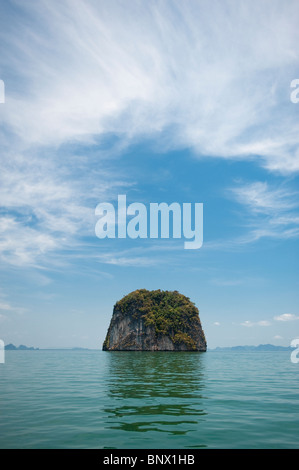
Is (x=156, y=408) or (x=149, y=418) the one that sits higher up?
(x=149, y=418)

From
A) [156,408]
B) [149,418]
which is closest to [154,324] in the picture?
[156,408]

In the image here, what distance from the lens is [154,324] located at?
140m

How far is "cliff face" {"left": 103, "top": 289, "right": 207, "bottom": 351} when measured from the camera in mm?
138625

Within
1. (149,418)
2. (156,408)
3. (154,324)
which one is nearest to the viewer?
(149,418)

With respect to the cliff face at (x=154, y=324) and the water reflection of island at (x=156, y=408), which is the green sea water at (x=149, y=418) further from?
the cliff face at (x=154, y=324)

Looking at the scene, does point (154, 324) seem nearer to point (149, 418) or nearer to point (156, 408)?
point (156, 408)

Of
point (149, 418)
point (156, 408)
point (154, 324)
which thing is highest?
point (149, 418)

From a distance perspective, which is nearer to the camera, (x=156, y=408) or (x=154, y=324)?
(x=156, y=408)
